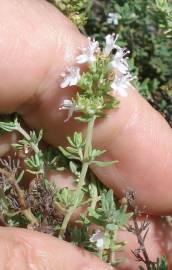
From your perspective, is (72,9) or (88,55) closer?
(88,55)

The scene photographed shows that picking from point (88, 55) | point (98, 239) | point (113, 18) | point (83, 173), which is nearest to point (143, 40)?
point (113, 18)

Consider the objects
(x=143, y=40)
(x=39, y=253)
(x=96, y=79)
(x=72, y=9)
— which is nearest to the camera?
(x=39, y=253)

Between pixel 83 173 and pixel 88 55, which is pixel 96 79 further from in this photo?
pixel 83 173

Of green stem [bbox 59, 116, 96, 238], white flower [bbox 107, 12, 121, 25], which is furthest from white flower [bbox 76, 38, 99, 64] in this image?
white flower [bbox 107, 12, 121, 25]

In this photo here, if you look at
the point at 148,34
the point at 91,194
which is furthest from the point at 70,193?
the point at 148,34

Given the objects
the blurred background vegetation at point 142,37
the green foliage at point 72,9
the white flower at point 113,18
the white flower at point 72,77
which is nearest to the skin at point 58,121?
the white flower at point 72,77

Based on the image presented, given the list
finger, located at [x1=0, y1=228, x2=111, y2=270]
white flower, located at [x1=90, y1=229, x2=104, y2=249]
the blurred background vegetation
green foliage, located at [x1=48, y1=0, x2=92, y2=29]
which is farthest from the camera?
the blurred background vegetation

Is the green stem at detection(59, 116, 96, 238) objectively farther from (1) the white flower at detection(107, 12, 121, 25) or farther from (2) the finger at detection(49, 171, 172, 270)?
(1) the white flower at detection(107, 12, 121, 25)

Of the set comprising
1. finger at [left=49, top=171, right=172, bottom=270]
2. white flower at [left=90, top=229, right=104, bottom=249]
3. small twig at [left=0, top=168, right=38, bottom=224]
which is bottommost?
finger at [left=49, top=171, right=172, bottom=270]
